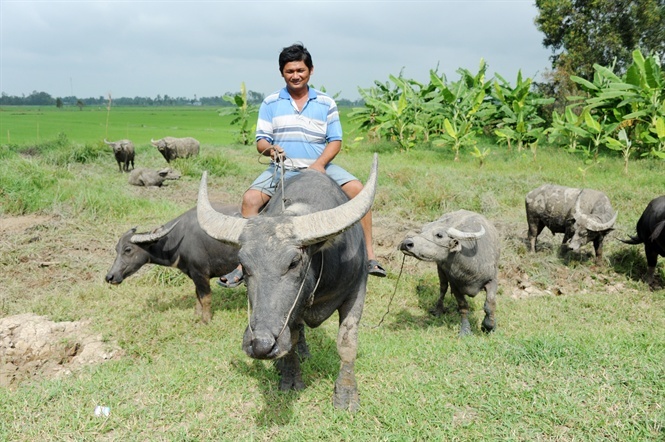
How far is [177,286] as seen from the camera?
5.24m

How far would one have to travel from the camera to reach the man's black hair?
10.9ft

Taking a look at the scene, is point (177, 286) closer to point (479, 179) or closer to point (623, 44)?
point (479, 179)

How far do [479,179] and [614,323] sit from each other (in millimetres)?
4757

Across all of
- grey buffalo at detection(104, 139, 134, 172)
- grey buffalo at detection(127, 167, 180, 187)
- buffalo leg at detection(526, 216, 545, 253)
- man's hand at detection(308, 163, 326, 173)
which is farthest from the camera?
grey buffalo at detection(104, 139, 134, 172)

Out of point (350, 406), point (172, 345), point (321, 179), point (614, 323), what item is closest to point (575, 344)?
point (614, 323)

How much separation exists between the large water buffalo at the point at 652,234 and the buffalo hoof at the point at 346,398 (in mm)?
3710

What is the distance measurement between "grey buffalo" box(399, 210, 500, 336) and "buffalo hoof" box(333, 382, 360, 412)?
120 cm

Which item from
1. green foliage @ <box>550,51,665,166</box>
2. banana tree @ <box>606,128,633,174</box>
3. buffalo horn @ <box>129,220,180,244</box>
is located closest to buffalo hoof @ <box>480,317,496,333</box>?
buffalo horn @ <box>129,220,180,244</box>

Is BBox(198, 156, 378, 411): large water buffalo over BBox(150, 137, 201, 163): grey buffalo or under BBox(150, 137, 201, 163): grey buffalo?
under

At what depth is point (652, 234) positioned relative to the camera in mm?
4797

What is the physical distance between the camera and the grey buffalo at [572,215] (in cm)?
526

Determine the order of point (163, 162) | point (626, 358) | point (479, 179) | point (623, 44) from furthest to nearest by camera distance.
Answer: point (623, 44) < point (163, 162) < point (479, 179) < point (626, 358)

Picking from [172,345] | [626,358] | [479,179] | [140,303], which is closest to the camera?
[626,358]

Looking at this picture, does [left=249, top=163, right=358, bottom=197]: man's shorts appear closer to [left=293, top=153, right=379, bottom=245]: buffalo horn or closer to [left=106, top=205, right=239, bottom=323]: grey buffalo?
[left=106, top=205, right=239, bottom=323]: grey buffalo
